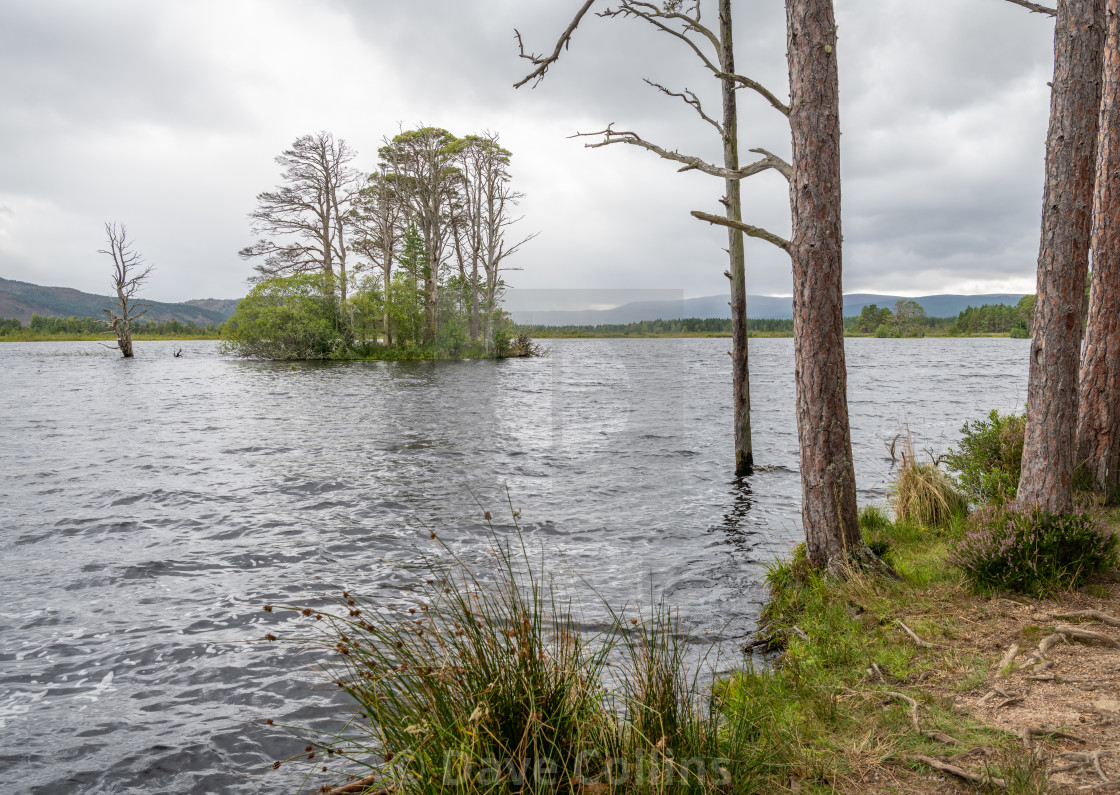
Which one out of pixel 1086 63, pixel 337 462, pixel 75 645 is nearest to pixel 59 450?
pixel 337 462

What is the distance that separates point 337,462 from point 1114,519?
1329 centimetres

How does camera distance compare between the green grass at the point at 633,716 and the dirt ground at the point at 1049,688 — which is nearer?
the green grass at the point at 633,716

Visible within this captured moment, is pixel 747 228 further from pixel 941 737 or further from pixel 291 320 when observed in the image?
pixel 291 320

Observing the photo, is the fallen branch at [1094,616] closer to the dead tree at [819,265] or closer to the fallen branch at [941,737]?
the dead tree at [819,265]

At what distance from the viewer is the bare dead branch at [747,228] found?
558cm

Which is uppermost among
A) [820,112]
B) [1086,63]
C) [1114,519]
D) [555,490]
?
[1086,63]

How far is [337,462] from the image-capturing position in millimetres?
13992

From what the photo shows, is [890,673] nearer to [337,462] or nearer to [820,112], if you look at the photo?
[820,112]

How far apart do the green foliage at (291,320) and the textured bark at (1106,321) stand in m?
43.1

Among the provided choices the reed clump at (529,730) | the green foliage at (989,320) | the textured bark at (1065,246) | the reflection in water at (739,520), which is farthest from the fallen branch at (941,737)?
the green foliage at (989,320)

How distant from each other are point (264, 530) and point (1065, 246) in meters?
10.3

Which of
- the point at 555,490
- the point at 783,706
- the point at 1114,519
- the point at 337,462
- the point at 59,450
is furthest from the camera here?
the point at 59,450

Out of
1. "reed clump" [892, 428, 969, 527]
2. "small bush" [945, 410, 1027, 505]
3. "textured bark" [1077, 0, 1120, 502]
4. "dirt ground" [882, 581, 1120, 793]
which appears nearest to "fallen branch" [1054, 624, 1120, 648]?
"dirt ground" [882, 581, 1120, 793]

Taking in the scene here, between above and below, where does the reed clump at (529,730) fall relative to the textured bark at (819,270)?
below
